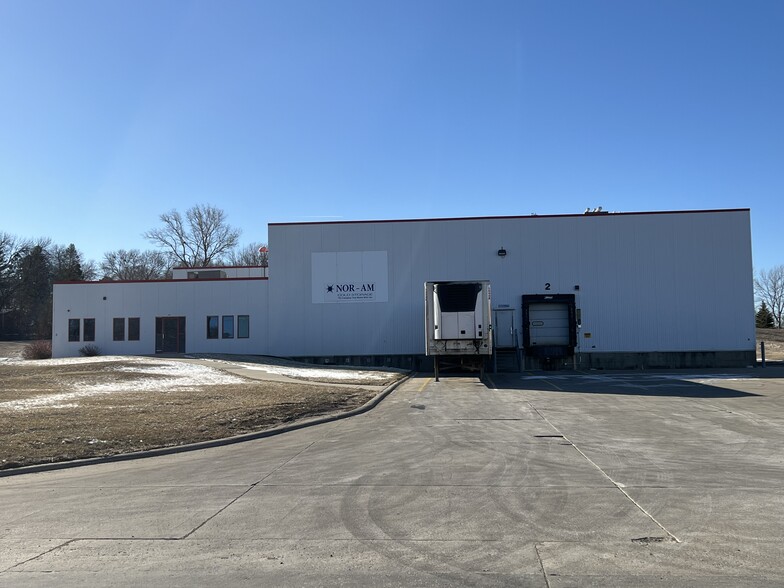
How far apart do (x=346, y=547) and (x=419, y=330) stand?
30.7 m

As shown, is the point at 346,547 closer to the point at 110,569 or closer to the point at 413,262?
the point at 110,569

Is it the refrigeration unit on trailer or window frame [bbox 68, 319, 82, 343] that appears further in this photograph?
window frame [bbox 68, 319, 82, 343]

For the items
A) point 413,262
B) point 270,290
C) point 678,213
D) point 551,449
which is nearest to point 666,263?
point 678,213

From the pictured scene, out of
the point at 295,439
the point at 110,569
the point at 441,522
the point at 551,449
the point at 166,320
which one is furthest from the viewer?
the point at 166,320

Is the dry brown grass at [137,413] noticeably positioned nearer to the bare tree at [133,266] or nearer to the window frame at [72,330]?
the window frame at [72,330]

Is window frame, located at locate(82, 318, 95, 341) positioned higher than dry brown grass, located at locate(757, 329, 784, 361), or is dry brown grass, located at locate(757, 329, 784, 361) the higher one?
window frame, located at locate(82, 318, 95, 341)

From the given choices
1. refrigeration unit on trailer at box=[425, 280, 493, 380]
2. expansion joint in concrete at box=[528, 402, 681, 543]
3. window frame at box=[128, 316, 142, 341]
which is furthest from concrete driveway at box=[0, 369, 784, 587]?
window frame at box=[128, 316, 142, 341]

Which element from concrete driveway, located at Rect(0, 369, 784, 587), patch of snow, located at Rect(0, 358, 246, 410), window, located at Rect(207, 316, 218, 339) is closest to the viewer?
concrete driveway, located at Rect(0, 369, 784, 587)

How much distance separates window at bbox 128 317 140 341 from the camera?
38469 mm

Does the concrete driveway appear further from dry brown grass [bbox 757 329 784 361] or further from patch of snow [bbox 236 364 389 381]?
dry brown grass [bbox 757 329 784 361]

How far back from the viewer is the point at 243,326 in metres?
37.8

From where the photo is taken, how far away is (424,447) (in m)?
10.9

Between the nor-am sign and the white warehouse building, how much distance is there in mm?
59

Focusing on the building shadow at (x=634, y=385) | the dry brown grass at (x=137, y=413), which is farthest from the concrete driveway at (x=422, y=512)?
the building shadow at (x=634, y=385)
